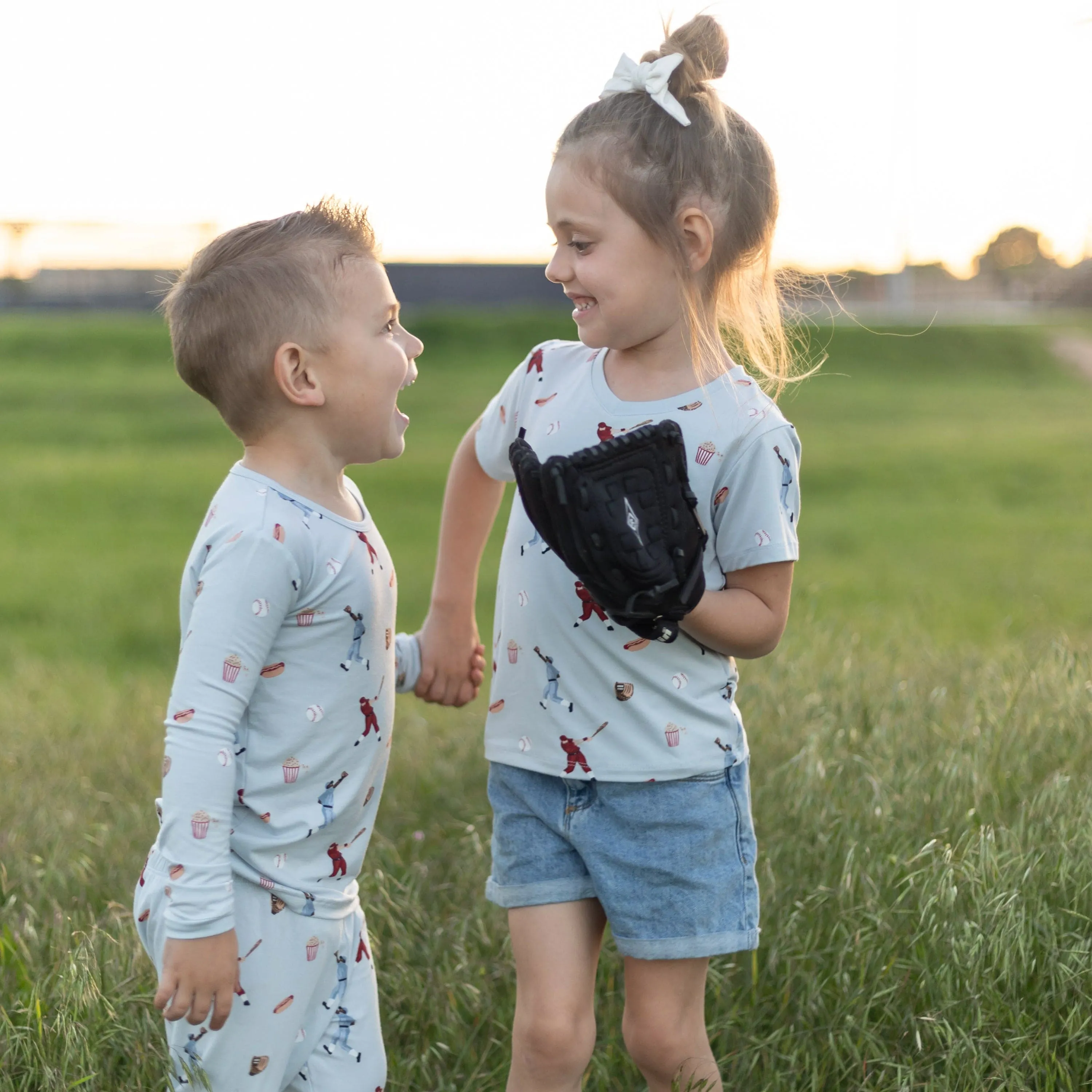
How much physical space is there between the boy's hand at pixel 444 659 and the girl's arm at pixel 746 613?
52 cm

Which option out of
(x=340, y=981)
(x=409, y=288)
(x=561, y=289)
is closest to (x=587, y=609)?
(x=340, y=981)

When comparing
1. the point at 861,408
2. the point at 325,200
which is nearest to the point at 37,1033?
the point at 325,200

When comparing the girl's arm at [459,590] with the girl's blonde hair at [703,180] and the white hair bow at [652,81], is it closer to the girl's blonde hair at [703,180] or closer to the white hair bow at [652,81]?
the girl's blonde hair at [703,180]

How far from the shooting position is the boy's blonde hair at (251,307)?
6.11 feet

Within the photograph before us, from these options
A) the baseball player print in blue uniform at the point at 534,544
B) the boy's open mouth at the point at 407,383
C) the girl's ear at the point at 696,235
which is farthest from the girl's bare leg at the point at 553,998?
the girl's ear at the point at 696,235

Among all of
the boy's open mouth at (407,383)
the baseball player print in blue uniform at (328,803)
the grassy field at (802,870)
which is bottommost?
the grassy field at (802,870)

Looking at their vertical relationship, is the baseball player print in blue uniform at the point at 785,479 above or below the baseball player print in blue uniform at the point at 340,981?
above

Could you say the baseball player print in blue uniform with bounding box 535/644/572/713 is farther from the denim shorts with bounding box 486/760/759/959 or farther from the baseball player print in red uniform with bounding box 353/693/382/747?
the baseball player print in red uniform with bounding box 353/693/382/747

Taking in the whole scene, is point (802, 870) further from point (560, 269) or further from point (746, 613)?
point (560, 269)

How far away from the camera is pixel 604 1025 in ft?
8.29

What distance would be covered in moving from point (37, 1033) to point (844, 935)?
4.87 feet

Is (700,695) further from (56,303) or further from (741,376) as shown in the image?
(56,303)

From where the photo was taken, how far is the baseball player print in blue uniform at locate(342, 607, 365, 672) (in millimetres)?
1894

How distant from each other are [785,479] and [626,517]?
13.8 inches
